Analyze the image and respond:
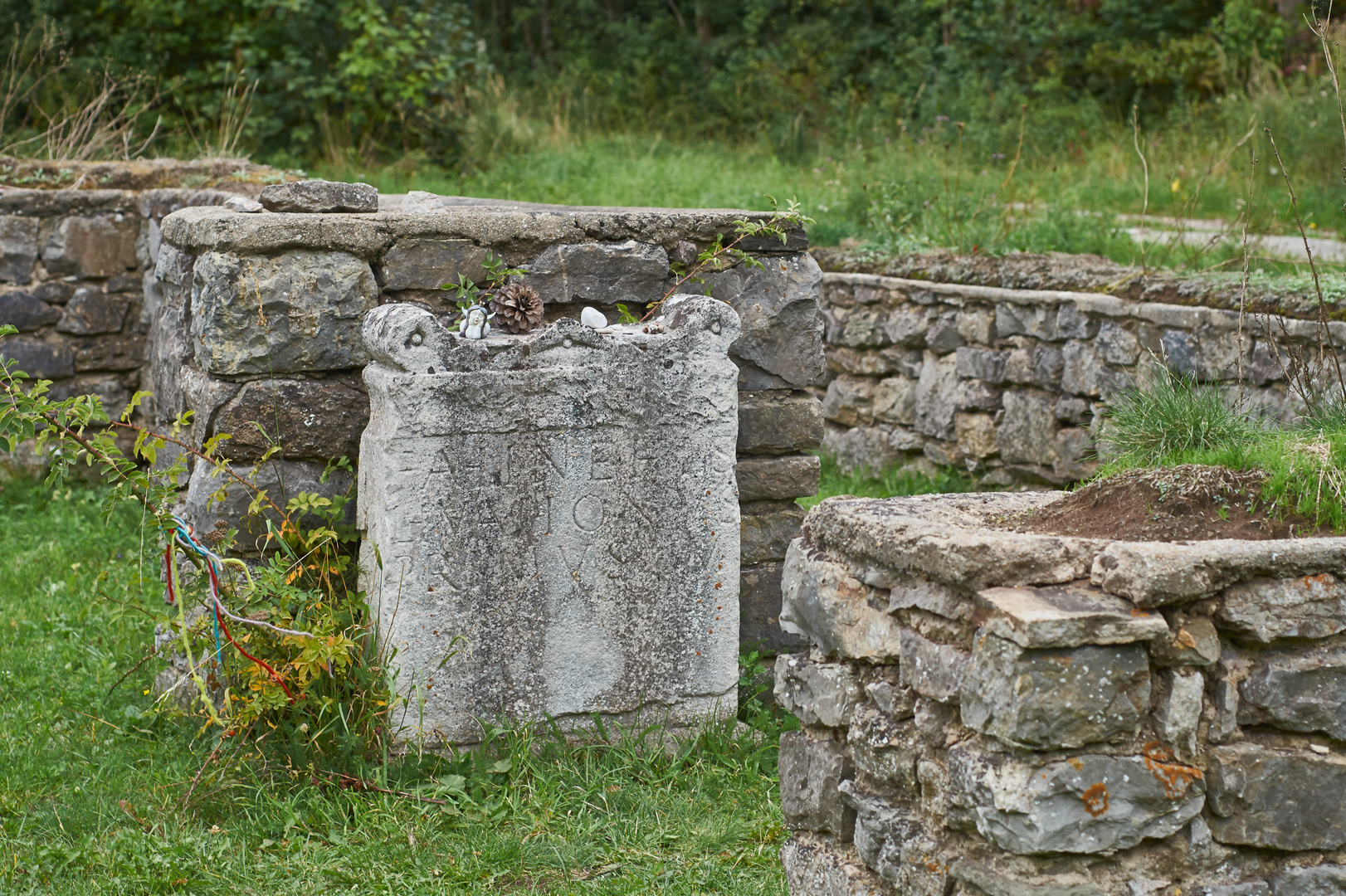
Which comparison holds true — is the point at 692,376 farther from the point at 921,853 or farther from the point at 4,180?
Result: the point at 4,180

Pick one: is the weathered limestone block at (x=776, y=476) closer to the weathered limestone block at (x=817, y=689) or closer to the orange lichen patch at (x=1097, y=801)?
the weathered limestone block at (x=817, y=689)

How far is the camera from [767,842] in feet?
9.78

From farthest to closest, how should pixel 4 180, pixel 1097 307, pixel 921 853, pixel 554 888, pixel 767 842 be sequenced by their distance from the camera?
pixel 4 180
pixel 1097 307
pixel 767 842
pixel 554 888
pixel 921 853

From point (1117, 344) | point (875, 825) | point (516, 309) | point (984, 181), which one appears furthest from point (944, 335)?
point (875, 825)

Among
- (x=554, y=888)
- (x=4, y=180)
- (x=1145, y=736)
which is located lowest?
(x=554, y=888)

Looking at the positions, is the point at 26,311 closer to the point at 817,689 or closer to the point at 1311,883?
the point at 817,689

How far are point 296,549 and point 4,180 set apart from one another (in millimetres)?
4006

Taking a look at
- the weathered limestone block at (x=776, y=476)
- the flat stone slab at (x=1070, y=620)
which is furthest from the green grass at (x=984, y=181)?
the flat stone slab at (x=1070, y=620)

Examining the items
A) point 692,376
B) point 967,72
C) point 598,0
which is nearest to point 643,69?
point 598,0

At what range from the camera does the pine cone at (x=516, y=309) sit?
330cm

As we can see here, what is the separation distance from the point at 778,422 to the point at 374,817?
1656 mm

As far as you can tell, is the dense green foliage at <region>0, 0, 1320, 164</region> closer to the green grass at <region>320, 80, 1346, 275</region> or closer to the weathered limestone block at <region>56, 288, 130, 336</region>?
the green grass at <region>320, 80, 1346, 275</region>

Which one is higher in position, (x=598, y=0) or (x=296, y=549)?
(x=598, y=0)

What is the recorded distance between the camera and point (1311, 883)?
191 centimetres
